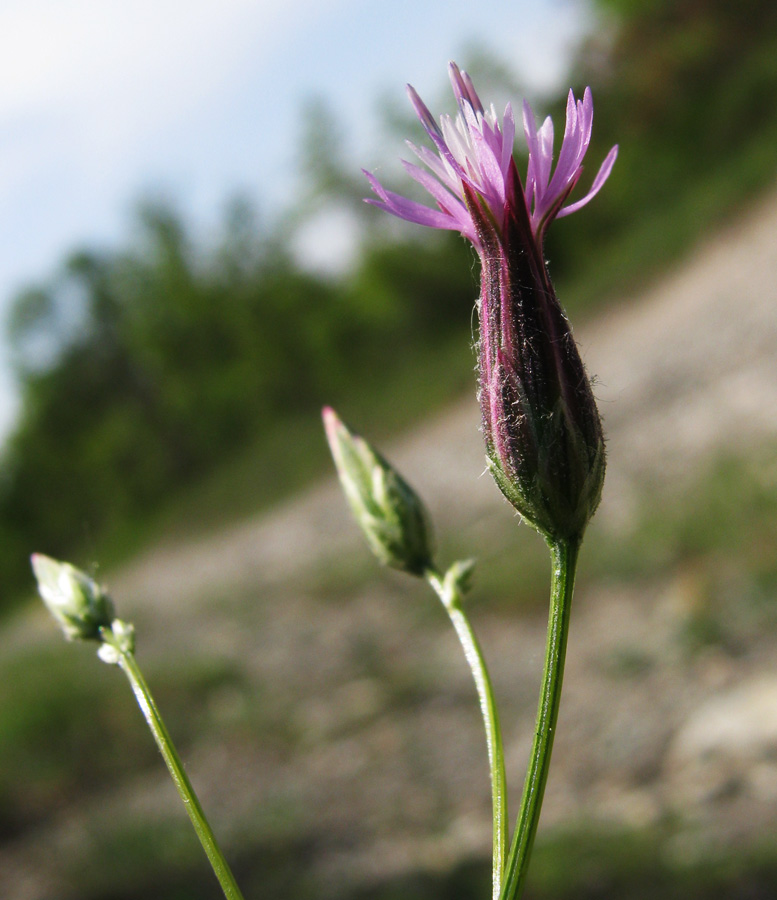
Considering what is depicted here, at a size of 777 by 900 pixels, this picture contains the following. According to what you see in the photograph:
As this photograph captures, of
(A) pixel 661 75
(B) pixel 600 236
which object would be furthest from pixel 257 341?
(A) pixel 661 75

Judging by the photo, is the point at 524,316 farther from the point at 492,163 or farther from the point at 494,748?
the point at 494,748

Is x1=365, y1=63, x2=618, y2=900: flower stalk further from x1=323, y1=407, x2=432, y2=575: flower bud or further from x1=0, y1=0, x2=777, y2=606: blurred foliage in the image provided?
x1=0, y1=0, x2=777, y2=606: blurred foliage

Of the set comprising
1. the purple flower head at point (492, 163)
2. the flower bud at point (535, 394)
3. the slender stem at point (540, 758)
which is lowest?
the slender stem at point (540, 758)

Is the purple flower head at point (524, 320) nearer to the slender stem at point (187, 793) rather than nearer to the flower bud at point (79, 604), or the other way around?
the slender stem at point (187, 793)

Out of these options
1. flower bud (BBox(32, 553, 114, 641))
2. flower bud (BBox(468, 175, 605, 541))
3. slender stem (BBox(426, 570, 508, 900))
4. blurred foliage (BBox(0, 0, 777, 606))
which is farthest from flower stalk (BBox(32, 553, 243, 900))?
blurred foliage (BBox(0, 0, 777, 606))

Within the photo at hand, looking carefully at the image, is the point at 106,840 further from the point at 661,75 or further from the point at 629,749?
the point at 661,75

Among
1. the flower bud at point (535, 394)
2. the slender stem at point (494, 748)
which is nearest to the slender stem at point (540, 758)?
the slender stem at point (494, 748)
